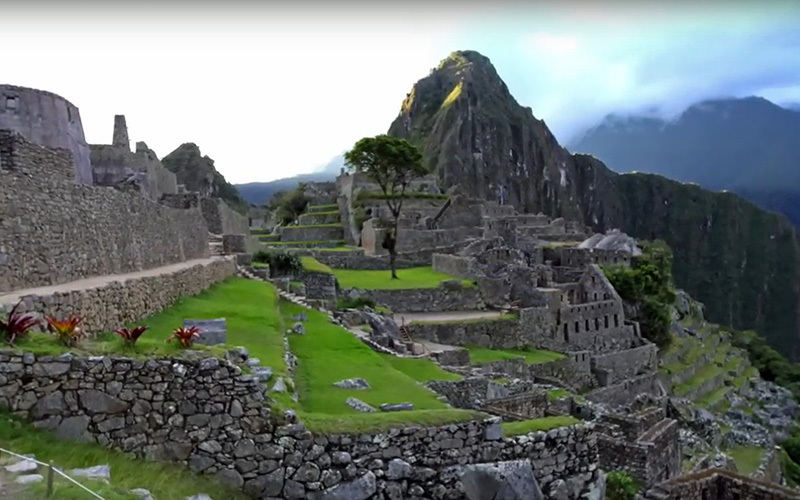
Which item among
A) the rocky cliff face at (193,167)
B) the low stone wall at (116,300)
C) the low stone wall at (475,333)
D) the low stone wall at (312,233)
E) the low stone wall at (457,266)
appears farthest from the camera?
the rocky cliff face at (193,167)

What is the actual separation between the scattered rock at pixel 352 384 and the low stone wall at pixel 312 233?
159 feet

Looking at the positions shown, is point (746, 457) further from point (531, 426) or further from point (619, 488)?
point (531, 426)

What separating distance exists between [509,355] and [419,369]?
46.9 ft

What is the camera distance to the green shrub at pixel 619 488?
12211mm

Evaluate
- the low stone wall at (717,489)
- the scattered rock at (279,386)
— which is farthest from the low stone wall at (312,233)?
the scattered rock at (279,386)

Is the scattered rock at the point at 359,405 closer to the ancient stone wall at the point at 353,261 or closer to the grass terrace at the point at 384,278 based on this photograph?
the grass terrace at the point at 384,278

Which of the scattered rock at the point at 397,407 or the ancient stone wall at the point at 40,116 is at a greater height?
the ancient stone wall at the point at 40,116

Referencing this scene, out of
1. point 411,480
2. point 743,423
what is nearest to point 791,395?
point 743,423

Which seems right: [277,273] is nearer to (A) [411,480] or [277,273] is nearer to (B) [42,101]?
(B) [42,101]

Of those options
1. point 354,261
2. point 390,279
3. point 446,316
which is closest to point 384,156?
point 354,261

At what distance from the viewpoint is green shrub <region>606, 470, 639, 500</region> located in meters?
12.2

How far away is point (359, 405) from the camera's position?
32.7 ft

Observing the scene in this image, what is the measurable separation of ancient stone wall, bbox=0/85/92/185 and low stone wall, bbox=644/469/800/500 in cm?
1386

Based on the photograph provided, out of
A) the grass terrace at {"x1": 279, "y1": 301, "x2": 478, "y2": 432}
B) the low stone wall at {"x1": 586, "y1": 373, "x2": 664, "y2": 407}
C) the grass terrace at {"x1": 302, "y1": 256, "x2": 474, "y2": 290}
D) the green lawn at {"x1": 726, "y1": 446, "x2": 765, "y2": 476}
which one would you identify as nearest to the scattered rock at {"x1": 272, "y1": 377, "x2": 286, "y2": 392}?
the grass terrace at {"x1": 279, "y1": 301, "x2": 478, "y2": 432}
